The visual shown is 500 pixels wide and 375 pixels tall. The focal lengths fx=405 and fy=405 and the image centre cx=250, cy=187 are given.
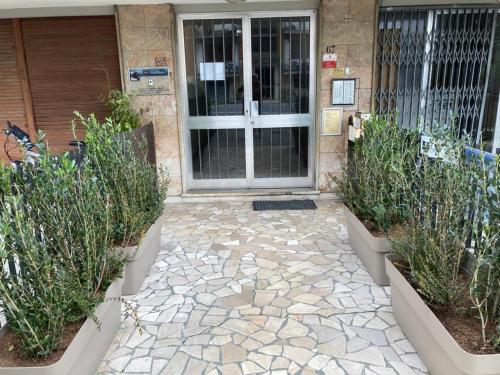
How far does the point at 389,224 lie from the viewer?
3082mm

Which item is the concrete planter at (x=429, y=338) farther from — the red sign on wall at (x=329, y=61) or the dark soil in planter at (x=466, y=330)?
the red sign on wall at (x=329, y=61)

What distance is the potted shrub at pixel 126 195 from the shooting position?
297 cm

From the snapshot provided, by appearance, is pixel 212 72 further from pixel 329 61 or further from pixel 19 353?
pixel 19 353

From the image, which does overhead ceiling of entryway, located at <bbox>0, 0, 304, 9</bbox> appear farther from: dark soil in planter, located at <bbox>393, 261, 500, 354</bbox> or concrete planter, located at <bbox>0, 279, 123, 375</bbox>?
dark soil in planter, located at <bbox>393, 261, 500, 354</bbox>

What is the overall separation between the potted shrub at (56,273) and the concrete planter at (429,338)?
1.69m

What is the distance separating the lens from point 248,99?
512 centimetres

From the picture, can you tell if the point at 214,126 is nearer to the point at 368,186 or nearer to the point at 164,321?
the point at 368,186

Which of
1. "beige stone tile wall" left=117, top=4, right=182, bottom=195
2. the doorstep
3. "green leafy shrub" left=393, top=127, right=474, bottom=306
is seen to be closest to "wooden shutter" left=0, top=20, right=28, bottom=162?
"beige stone tile wall" left=117, top=4, right=182, bottom=195

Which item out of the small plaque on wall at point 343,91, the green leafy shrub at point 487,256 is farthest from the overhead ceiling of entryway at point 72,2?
the green leafy shrub at point 487,256

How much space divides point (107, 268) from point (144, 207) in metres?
0.86

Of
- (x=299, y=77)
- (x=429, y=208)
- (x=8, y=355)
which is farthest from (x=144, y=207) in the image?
(x=299, y=77)

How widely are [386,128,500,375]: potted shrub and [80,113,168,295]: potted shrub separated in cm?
181

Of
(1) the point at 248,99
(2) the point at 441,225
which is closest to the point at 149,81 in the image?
(1) the point at 248,99

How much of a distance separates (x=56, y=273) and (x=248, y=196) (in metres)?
3.44
